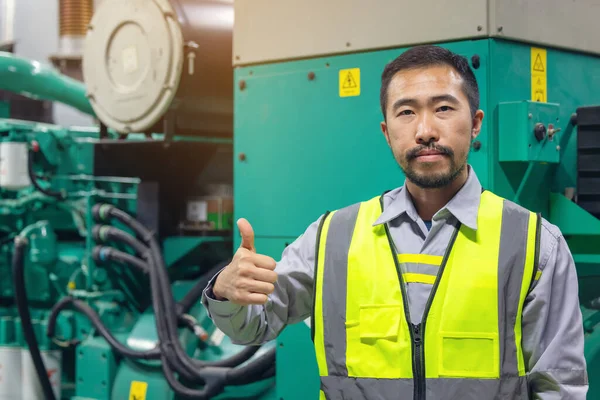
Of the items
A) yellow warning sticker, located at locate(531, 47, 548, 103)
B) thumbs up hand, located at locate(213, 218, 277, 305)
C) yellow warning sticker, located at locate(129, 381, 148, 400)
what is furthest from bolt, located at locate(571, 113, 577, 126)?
yellow warning sticker, located at locate(129, 381, 148, 400)

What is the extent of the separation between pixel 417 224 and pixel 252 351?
172 cm

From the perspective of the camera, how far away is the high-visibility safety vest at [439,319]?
174cm

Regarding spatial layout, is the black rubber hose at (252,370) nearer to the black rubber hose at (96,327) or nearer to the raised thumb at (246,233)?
the black rubber hose at (96,327)

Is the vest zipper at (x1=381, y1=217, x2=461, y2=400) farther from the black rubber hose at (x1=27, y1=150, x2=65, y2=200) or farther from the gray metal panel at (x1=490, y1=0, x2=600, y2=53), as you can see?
the black rubber hose at (x1=27, y1=150, x2=65, y2=200)

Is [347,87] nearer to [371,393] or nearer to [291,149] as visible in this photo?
[291,149]

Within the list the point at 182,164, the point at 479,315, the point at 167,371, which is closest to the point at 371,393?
the point at 479,315

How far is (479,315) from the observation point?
1750mm

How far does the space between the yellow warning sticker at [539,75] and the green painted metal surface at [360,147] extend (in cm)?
3

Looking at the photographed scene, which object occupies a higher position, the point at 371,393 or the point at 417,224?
the point at 417,224

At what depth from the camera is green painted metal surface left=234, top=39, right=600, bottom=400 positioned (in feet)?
8.42

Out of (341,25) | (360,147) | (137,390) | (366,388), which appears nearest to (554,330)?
(366,388)

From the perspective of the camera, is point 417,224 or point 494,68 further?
point 494,68

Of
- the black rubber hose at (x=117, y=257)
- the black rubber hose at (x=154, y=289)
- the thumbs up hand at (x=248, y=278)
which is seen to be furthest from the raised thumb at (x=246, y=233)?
the black rubber hose at (x=117, y=257)

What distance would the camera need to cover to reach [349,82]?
287cm
